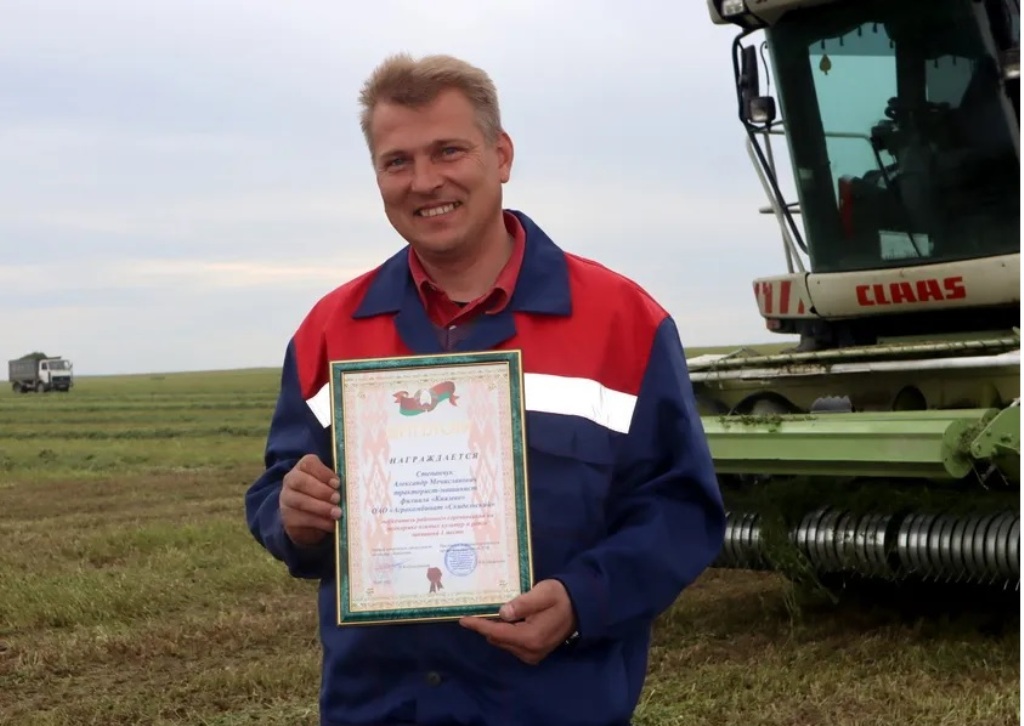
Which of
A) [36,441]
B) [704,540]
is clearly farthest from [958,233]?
[36,441]

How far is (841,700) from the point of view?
16.5 feet

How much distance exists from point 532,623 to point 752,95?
5543 mm

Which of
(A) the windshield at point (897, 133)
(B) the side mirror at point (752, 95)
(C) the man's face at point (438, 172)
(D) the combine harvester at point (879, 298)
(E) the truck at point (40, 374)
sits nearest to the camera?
(C) the man's face at point (438, 172)

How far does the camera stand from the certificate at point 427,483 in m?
2.01

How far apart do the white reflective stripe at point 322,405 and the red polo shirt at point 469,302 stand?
20 centimetres

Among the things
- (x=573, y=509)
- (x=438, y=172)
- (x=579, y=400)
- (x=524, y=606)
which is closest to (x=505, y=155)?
(x=438, y=172)

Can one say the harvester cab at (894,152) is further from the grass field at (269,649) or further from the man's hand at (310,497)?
the man's hand at (310,497)

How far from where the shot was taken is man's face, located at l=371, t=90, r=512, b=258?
6.77 ft

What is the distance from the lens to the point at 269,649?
19.8 ft

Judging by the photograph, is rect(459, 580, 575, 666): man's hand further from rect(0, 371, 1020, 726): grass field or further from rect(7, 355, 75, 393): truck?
rect(7, 355, 75, 393): truck

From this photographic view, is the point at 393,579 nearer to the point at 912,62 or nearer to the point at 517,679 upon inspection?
the point at 517,679

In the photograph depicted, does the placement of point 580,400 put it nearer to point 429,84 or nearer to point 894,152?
point 429,84

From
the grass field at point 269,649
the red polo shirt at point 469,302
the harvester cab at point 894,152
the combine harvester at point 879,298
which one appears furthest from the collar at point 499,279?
the harvester cab at point 894,152

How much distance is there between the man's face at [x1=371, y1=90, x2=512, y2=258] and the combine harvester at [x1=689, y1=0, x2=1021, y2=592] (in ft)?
11.1
